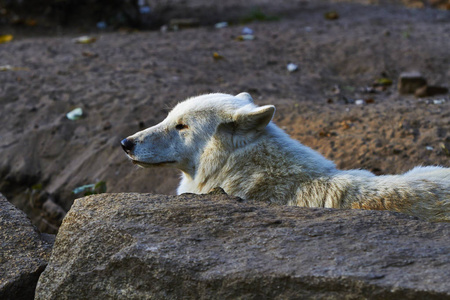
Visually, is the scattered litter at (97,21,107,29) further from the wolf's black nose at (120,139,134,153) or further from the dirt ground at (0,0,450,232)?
the wolf's black nose at (120,139,134,153)

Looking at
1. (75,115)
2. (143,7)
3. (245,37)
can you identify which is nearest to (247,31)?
(245,37)

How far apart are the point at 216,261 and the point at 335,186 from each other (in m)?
1.23

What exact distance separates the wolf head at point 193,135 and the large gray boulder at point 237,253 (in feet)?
2.66

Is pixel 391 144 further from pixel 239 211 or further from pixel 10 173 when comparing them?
pixel 10 173

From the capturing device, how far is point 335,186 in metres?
3.58

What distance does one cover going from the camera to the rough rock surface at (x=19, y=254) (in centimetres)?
312

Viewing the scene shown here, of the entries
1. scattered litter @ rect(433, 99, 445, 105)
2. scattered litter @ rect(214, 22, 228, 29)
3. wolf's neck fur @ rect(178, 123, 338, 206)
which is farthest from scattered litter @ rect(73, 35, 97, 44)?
wolf's neck fur @ rect(178, 123, 338, 206)

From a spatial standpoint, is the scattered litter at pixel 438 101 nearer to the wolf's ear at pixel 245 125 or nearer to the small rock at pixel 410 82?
the small rock at pixel 410 82

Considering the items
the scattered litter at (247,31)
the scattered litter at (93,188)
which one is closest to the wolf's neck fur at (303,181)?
the scattered litter at (93,188)

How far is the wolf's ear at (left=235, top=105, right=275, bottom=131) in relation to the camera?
A: 147 inches

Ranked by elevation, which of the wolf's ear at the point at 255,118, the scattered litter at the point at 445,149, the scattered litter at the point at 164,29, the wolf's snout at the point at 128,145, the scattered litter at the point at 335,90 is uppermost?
the wolf's ear at the point at 255,118

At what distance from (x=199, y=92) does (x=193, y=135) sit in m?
3.49

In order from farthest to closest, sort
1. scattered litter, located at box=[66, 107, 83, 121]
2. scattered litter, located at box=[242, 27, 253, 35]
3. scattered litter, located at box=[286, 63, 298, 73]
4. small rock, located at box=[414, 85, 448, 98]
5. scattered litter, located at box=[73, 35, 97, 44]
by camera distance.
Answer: scattered litter, located at box=[242, 27, 253, 35] < scattered litter, located at box=[73, 35, 97, 44] < scattered litter, located at box=[286, 63, 298, 73] < small rock, located at box=[414, 85, 448, 98] < scattered litter, located at box=[66, 107, 83, 121]

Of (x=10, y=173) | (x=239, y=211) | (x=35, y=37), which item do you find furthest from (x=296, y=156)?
(x=35, y=37)
